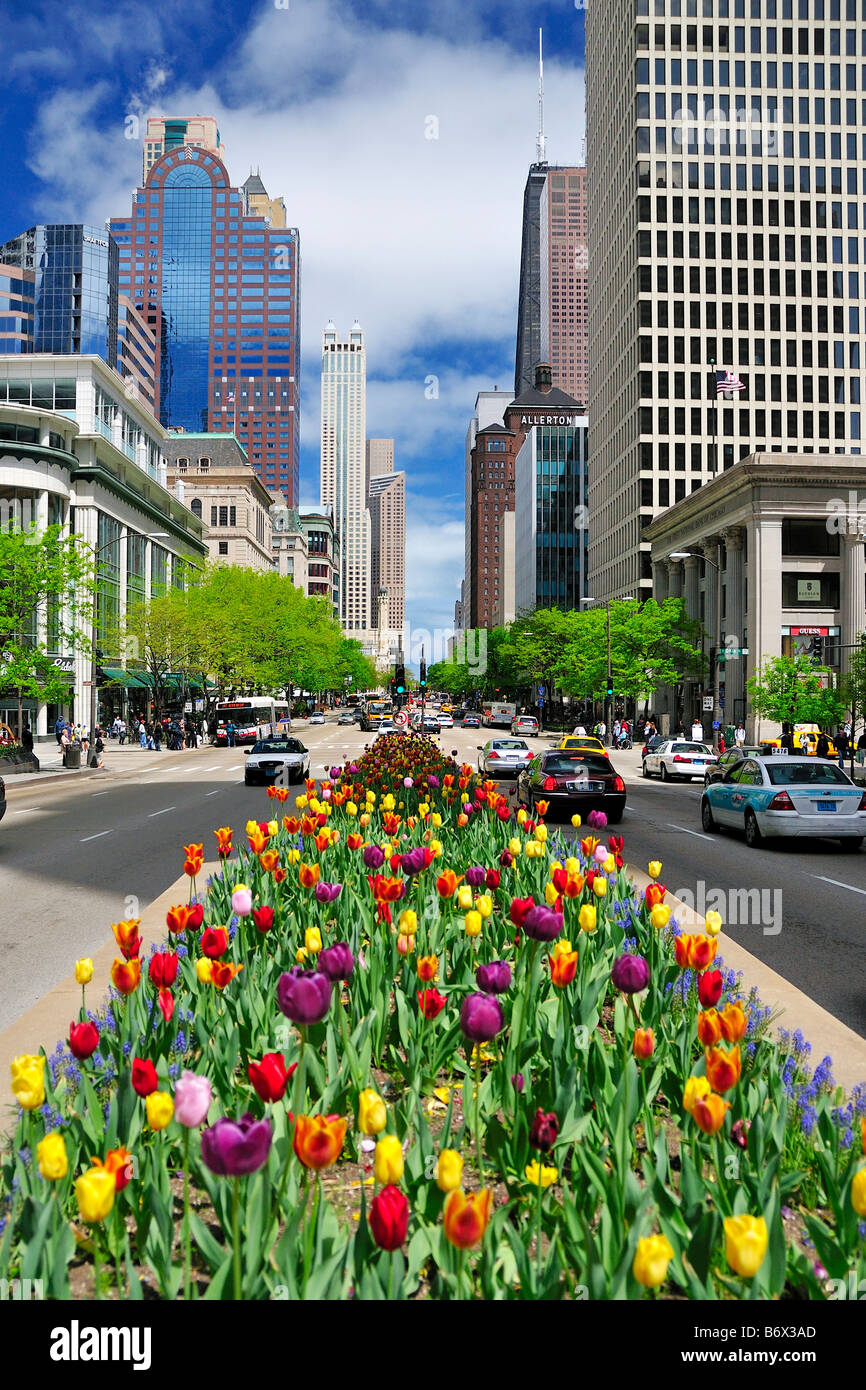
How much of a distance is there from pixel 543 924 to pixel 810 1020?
9.17ft

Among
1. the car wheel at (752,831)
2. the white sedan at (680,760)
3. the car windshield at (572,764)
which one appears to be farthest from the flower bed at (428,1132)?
the white sedan at (680,760)

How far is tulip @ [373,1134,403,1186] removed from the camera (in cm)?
216

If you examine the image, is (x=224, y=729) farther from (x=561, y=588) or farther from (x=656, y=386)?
(x=561, y=588)

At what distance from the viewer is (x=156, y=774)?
36.5 meters

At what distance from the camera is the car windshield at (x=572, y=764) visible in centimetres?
2052

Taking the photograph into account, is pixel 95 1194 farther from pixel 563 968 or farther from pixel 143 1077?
pixel 563 968

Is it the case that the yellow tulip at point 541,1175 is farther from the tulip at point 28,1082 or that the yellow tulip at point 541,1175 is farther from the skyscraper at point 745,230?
the skyscraper at point 745,230

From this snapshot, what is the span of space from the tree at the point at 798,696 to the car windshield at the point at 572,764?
21927mm

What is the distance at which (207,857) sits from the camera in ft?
47.6

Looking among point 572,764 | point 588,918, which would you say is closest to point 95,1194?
point 588,918

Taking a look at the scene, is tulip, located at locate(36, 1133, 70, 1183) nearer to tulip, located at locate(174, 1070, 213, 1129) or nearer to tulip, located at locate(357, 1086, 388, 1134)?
tulip, located at locate(174, 1070, 213, 1129)

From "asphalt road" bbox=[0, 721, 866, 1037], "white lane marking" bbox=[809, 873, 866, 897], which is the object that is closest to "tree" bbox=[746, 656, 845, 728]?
"asphalt road" bbox=[0, 721, 866, 1037]

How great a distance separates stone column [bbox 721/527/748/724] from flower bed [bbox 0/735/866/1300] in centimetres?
6067
